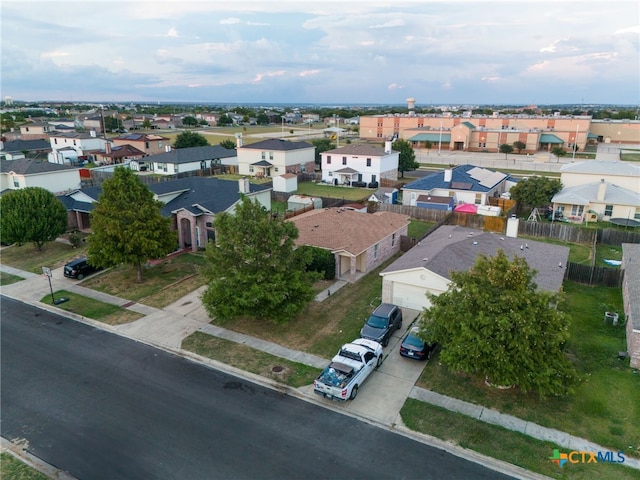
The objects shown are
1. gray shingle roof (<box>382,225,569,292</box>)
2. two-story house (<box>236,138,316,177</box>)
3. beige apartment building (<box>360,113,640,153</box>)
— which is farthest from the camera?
beige apartment building (<box>360,113,640,153</box>)

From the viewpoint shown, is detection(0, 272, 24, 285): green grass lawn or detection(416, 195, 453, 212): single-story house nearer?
detection(0, 272, 24, 285): green grass lawn

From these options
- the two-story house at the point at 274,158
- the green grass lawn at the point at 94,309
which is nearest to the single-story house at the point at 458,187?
the two-story house at the point at 274,158

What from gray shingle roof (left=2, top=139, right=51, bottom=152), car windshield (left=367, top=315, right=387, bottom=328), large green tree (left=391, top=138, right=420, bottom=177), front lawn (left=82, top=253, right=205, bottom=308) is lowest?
front lawn (left=82, top=253, right=205, bottom=308)

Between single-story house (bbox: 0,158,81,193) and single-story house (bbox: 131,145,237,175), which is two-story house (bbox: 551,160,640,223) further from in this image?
single-story house (bbox: 0,158,81,193)

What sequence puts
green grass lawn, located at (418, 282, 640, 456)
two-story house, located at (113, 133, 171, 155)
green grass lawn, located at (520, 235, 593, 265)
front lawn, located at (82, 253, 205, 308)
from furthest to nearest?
two-story house, located at (113, 133, 171, 155), green grass lawn, located at (520, 235, 593, 265), front lawn, located at (82, 253, 205, 308), green grass lawn, located at (418, 282, 640, 456)

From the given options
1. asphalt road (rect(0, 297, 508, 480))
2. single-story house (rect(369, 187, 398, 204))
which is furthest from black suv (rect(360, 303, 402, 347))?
single-story house (rect(369, 187, 398, 204))

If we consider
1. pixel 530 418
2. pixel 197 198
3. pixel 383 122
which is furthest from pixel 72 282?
pixel 383 122

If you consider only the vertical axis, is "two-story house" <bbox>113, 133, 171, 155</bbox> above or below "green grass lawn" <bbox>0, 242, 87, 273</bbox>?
above
